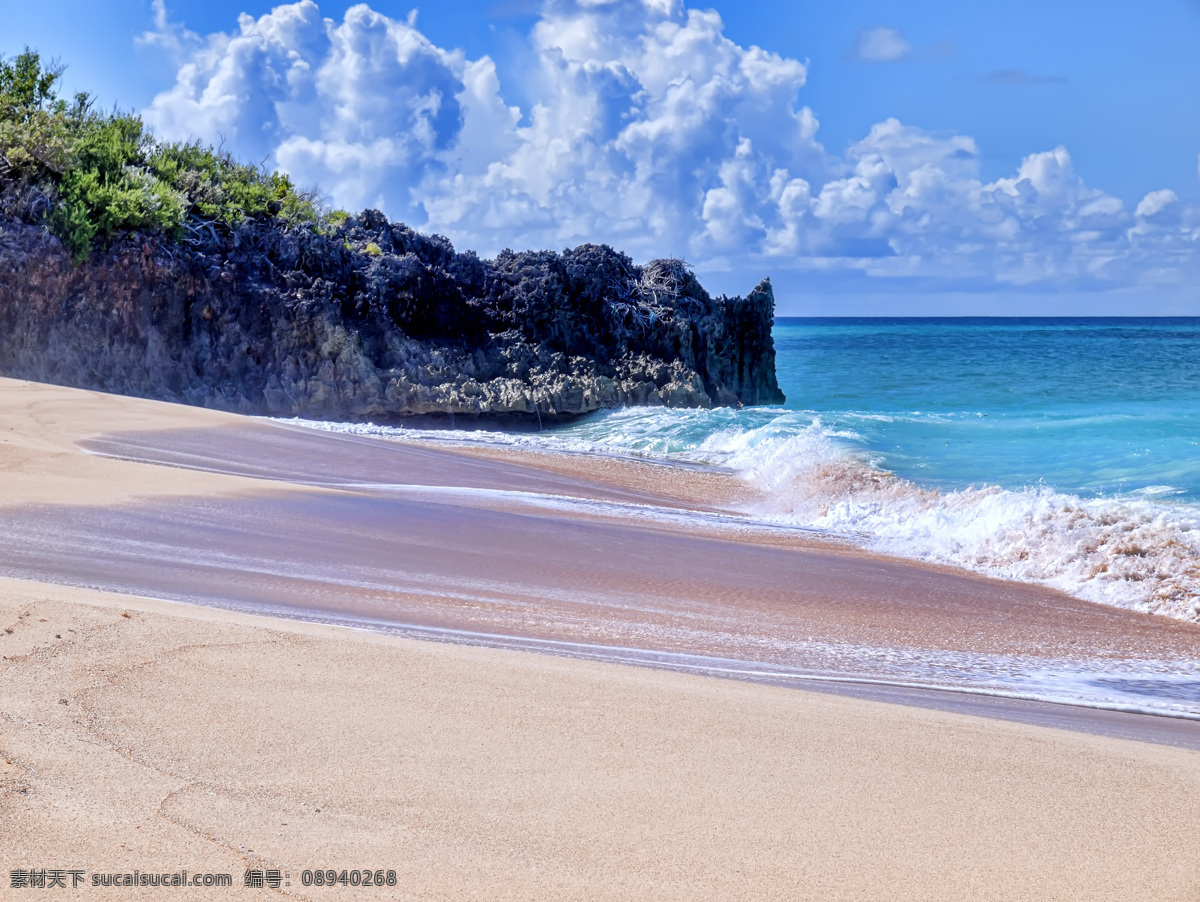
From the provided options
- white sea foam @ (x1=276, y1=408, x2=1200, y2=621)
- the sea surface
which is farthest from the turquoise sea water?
white sea foam @ (x1=276, y1=408, x2=1200, y2=621)

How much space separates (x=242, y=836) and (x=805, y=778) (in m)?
1.57

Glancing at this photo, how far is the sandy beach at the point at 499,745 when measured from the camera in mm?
2311

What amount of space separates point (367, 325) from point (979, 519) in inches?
474

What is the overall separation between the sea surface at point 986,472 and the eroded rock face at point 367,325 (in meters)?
1.30

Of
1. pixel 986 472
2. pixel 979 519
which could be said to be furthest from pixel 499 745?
pixel 986 472

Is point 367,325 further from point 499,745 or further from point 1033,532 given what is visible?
point 499,745

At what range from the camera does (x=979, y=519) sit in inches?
367

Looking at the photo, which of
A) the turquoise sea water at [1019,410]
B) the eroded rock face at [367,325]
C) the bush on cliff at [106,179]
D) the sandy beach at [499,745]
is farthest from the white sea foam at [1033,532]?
the bush on cliff at [106,179]

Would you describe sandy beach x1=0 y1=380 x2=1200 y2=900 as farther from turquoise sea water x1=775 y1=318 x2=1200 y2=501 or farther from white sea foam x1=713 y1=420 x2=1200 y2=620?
turquoise sea water x1=775 y1=318 x2=1200 y2=501

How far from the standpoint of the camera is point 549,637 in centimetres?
493

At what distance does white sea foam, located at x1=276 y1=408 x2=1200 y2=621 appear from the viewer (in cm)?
781

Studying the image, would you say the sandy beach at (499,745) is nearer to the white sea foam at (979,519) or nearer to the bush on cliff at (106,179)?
the white sea foam at (979,519)

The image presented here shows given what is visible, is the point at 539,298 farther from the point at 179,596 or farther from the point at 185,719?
the point at 185,719

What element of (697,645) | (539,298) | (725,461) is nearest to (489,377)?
(539,298)
